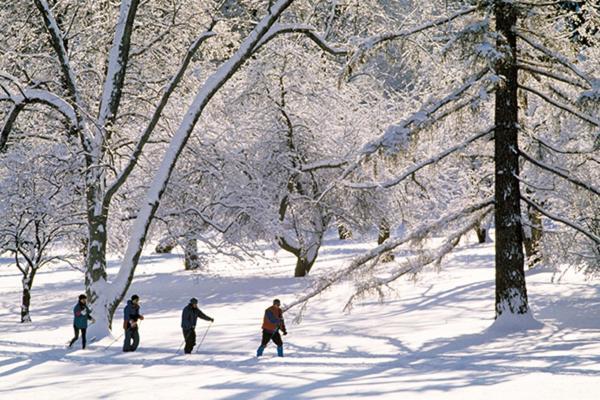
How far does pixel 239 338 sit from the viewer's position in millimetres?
17734

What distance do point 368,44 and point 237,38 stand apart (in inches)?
214

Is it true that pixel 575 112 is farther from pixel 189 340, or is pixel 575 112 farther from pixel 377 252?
pixel 189 340

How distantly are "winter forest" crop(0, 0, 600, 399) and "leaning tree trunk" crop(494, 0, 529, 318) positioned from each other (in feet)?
0.14

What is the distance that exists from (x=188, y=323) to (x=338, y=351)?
126 inches

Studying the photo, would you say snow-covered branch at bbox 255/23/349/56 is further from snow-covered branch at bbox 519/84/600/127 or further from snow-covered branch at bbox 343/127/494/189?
snow-covered branch at bbox 519/84/600/127

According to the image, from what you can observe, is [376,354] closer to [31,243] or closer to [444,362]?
[444,362]

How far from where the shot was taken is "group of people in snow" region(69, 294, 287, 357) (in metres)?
15.0

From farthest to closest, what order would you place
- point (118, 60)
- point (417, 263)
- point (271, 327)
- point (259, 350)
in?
1. point (118, 60)
2. point (417, 263)
3. point (259, 350)
4. point (271, 327)

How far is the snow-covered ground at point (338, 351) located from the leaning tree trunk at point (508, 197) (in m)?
0.89

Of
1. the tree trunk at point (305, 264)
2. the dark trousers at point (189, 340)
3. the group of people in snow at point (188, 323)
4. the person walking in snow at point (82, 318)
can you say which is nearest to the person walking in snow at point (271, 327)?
the group of people in snow at point (188, 323)

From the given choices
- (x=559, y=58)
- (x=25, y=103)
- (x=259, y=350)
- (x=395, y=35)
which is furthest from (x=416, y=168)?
(x=25, y=103)

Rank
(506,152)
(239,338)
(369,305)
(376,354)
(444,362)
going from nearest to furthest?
(444,362), (376,354), (506,152), (239,338), (369,305)

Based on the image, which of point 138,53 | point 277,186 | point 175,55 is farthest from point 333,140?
point 138,53

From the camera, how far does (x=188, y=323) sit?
625 inches
